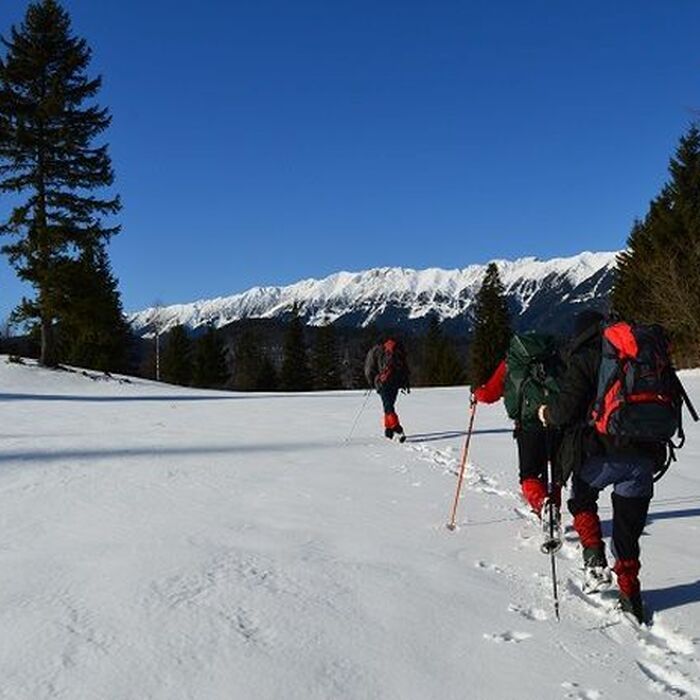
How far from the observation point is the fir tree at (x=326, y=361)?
75375 mm

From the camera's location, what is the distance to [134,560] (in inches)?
191

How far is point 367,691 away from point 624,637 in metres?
1.76

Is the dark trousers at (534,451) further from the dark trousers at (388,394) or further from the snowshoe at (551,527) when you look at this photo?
the dark trousers at (388,394)

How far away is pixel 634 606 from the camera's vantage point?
441 centimetres

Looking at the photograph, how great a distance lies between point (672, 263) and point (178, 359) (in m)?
47.6

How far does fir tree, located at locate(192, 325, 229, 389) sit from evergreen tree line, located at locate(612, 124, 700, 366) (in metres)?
37.1

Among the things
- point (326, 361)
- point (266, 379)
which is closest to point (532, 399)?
point (266, 379)

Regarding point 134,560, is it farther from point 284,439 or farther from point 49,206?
point 49,206

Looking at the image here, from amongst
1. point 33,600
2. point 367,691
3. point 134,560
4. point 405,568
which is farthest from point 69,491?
point 367,691

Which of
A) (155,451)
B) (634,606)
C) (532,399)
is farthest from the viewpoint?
(155,451)

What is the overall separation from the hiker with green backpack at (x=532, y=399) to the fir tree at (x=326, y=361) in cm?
6889

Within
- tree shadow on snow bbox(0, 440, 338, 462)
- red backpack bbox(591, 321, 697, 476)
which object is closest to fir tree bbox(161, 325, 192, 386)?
tree shadow on snow bbox(0, 440, 338, 462)

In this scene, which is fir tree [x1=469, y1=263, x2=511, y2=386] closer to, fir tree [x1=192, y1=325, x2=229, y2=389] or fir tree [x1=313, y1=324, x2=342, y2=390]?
fir tree [x1=313, y1=324, x2=342, y2=390]

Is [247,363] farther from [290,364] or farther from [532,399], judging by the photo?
[532,399]
